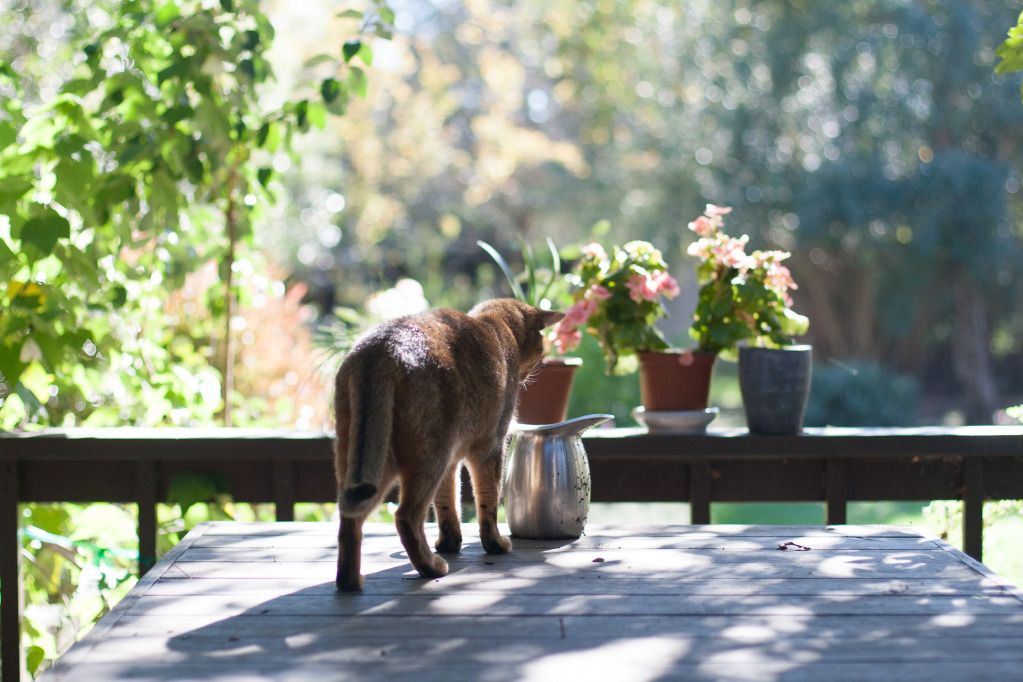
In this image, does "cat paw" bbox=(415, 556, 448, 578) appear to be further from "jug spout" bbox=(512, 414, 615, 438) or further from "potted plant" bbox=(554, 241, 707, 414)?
"potted plant" bbox=(554, 241, 707, 414)

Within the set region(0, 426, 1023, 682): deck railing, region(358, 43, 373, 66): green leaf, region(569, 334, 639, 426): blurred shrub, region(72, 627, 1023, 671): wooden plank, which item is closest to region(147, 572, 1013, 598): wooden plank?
region(72, 627, 1023, 671): wooden plank

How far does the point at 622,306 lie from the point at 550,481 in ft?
2.87

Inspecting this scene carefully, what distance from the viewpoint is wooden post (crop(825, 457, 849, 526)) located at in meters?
3.04

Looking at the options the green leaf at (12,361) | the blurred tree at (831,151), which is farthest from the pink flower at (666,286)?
A: the blurred tree at (831,151)

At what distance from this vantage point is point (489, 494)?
92.0 inches

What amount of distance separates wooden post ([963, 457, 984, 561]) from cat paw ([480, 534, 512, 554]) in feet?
4.64

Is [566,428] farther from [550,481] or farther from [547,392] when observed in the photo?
[547,392]

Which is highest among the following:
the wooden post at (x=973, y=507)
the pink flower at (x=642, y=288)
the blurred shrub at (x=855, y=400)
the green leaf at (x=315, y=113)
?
the green leaf at (x=315, y=113)

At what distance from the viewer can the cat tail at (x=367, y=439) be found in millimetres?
1863

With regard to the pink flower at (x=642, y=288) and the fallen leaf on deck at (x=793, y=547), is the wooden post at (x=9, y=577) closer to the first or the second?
the pink flower at (x=642, y=288)

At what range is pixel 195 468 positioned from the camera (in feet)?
10.0

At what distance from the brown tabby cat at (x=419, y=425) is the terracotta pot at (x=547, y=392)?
2.51 feet

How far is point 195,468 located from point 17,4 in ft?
11.1

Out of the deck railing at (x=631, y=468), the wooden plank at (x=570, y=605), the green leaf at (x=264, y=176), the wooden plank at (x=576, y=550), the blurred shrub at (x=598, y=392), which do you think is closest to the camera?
the wooden plank at (x=570, y=605)
